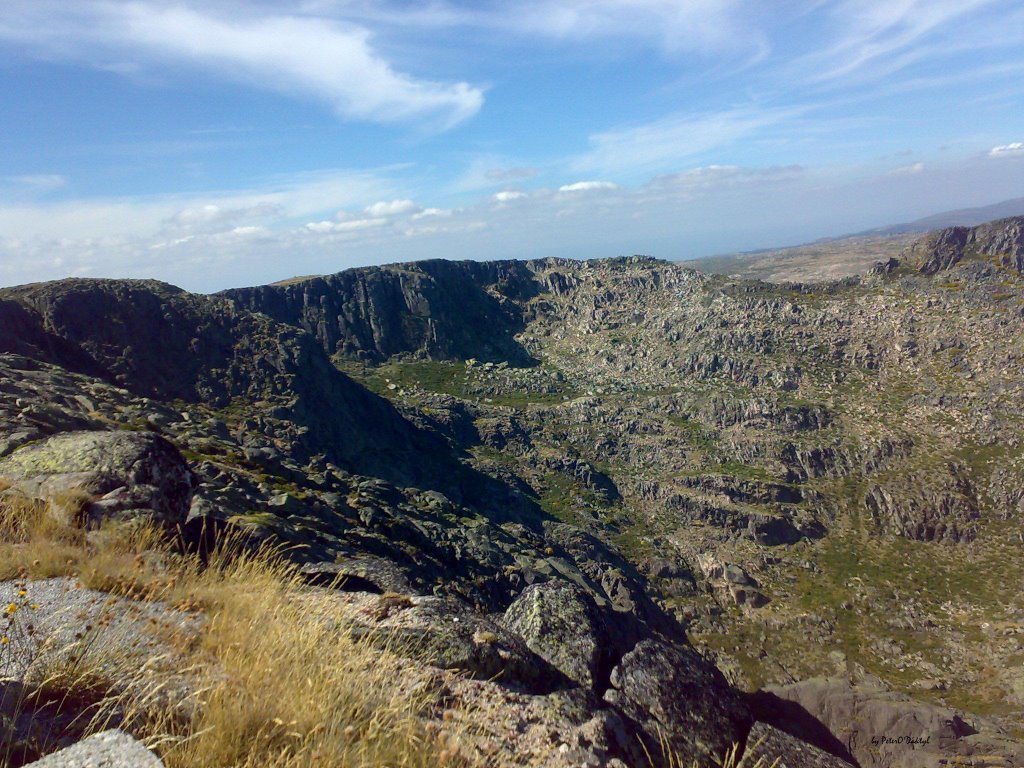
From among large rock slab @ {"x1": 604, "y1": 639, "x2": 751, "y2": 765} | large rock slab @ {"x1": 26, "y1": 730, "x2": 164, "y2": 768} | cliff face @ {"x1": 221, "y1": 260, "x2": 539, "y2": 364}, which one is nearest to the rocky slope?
large rock slab @ {"x1": 604, "y1": 639, "x2": 751, "y2": 765}

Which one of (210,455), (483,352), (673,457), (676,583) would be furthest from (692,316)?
(210,455)

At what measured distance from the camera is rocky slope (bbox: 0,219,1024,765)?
48.9 feet

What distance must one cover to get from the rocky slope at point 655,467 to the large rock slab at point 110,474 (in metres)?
0.13

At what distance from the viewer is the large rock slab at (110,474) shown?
39.4 ft

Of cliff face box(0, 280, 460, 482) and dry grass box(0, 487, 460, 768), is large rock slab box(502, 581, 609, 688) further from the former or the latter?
cliff face box(0, 280, 460, 482)

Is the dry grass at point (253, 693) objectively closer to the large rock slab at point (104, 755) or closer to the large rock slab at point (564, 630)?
the large rock slab at point (104, 755)

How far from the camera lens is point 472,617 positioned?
10344 millimetres

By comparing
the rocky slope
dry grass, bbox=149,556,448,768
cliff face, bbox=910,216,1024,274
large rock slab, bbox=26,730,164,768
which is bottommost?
the rocky slope

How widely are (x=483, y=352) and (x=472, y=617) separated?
18700 cm

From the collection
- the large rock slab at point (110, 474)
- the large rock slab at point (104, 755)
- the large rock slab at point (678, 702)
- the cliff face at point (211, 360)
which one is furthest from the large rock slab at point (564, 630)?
the cliff face at point (211, 360)

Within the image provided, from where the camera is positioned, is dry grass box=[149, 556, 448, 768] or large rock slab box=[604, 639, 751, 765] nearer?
dry grass box=[149, 556, 448, 768]

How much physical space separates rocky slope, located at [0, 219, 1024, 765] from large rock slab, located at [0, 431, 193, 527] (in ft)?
0.42

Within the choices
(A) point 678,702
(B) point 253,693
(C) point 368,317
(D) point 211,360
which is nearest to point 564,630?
(A) point 678,702

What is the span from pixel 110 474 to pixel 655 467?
427ft
